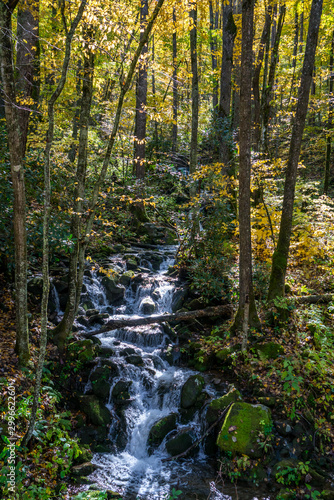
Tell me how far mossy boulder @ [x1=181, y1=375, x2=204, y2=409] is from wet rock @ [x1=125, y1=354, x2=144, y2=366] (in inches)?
54.1

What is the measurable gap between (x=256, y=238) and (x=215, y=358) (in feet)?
11.7

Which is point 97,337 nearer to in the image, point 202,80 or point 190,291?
point 190,291

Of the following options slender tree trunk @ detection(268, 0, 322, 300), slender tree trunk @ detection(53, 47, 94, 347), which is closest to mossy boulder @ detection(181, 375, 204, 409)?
slender tree trunk @ detection(268, 0, 322, 300)

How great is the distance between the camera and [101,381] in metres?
6.40

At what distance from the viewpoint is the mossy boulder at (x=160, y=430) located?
5648 millimetres

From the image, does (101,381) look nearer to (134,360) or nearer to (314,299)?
(134,360)

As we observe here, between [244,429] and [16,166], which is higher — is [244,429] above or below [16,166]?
below

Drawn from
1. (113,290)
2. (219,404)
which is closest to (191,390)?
(219,404)

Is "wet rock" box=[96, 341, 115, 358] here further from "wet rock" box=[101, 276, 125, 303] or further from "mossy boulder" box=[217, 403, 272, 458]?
"mossy boulder" box=[217, 403, 272, 458]

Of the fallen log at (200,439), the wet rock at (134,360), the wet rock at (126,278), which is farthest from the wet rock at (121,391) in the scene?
the wet rock at (126,278)

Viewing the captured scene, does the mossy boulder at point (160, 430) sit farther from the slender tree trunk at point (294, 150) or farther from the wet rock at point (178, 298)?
the wet rock at point (178, 298)

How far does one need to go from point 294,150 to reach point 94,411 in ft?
22.5

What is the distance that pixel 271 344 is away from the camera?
6.38 m

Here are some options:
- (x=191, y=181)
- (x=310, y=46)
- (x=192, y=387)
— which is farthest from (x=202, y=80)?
(x=192, y=387)
